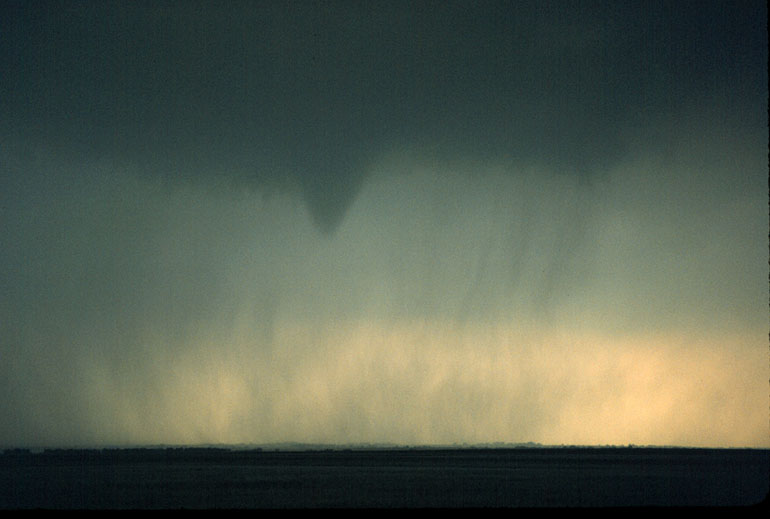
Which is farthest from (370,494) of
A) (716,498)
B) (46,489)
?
(46,489)

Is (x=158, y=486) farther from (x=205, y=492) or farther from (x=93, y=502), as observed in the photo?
(x=93, y=502)

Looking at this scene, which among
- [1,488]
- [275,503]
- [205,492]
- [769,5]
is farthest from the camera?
[1,488]

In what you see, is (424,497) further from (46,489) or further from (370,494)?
(46,489)

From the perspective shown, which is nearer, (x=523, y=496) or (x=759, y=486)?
(x=523, y=496)

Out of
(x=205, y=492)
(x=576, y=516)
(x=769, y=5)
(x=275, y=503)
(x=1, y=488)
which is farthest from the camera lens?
(x=1, y=488)

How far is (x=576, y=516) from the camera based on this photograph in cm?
2261

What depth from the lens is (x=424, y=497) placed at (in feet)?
208

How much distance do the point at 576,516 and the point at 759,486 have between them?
63078 millimetres

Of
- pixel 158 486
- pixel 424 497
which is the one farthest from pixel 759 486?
Answer: pixel 158 486

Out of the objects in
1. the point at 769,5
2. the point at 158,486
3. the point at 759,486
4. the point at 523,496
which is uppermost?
the point at 769,5

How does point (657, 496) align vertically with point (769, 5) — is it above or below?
below

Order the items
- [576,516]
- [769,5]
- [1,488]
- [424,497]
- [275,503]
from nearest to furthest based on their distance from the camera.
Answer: [769,5] → [576,516] → [275,503] → [424,497] → [1,488]

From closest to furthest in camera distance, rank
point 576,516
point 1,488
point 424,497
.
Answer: point 576,516, point 424,497, point 1,488

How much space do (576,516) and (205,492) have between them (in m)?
55.4
